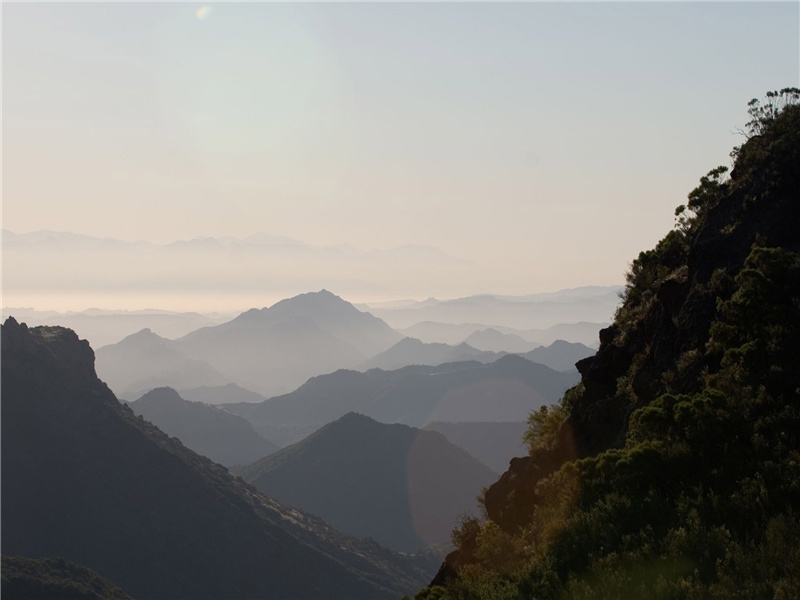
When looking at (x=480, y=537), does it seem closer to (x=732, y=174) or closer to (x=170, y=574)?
(x=732, y=174)

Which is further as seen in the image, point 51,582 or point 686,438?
point 51,582

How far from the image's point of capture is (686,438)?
23.7 m

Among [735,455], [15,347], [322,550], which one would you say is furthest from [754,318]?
[15,347]

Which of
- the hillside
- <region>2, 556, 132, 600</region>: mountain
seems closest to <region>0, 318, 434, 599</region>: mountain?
<region>2, 556, 132, 600</region>: mountain

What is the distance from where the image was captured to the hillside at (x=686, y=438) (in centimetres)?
1881

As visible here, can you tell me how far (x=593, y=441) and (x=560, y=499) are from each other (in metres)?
4.99

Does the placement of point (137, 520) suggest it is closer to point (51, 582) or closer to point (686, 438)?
point (51, 582)

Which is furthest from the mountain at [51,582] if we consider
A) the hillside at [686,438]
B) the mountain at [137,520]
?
the hillside at [686,438]

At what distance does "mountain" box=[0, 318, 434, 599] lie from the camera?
170 m

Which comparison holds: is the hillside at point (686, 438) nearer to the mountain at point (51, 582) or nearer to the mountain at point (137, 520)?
the mountain at point (51, 582)

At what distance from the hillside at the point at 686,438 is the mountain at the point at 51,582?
10762cm

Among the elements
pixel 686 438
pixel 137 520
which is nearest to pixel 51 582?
pixel 137 520

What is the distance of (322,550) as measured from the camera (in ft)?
630

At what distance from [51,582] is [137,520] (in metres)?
61.6
